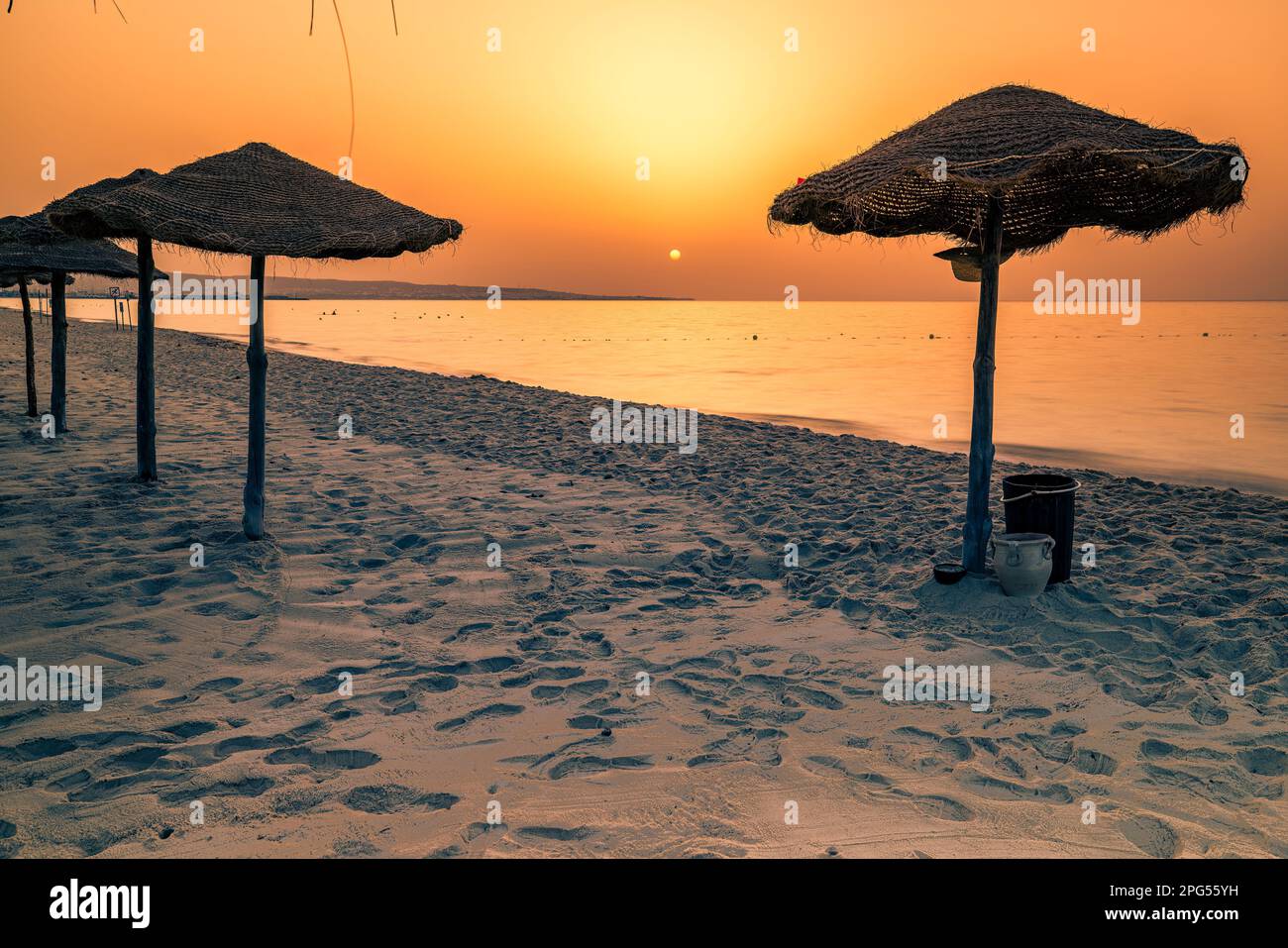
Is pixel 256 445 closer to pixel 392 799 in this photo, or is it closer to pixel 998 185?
pixel 392 799

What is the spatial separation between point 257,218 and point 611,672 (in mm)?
4022

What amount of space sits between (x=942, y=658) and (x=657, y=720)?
1.89m

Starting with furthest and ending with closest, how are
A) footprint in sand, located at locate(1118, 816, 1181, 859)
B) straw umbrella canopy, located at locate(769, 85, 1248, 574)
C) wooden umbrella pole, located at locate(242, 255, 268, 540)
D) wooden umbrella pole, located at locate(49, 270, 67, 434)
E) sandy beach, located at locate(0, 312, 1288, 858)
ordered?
Answer: 1. wooden umbrella pole, located at locate(49, 270, 67, 434)
2. wooden umbrella pole, located at locate(242, 255, 268, 540)
3. straw umbrella canopy, located at locate(769, 85, 1248, 574)
4. sandy beach, located at locate(0, 312, 1288, 858)
5. footprint in sand, located at locate(1118, 816, 1181, 859)

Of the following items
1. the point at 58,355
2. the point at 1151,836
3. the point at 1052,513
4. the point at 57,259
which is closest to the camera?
the point at 1151,836

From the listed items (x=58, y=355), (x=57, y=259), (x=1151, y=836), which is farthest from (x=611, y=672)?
(x=58, y=355)

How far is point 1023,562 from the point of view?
18.4 ft

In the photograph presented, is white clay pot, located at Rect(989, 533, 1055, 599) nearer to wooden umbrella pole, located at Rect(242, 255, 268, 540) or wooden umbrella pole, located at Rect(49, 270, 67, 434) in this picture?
wooden umbrella pole, located at Rect(242, 255, 268, 540)

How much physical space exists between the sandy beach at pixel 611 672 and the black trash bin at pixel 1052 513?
10.1 inches

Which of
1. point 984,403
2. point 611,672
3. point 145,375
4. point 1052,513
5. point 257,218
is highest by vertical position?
point 257,218

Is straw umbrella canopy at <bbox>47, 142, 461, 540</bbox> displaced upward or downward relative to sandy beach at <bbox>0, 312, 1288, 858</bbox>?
upward

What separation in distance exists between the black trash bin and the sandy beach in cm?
26

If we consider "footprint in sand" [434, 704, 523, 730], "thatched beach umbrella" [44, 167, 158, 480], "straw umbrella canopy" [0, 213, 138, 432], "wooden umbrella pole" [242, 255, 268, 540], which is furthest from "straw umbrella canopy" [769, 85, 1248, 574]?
"straw umbrella canopy" [0, 213, 138, 432]

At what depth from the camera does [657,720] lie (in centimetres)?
408

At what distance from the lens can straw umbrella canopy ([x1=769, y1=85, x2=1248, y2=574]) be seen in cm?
488
